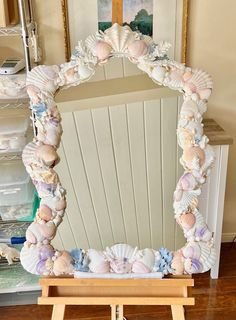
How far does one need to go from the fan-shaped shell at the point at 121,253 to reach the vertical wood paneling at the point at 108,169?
0.10 m

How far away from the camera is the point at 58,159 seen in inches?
52.5

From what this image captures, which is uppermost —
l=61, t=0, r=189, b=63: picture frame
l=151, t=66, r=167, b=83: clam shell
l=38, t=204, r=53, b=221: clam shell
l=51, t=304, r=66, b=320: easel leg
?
l=61, t=0, r=189, b=63: picture frame

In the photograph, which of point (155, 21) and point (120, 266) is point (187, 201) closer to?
point (120, 266)

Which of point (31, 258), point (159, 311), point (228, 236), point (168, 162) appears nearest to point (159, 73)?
point (168, 162)

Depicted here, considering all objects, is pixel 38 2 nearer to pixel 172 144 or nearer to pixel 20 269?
pixel 172 144

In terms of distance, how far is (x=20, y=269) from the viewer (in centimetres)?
185

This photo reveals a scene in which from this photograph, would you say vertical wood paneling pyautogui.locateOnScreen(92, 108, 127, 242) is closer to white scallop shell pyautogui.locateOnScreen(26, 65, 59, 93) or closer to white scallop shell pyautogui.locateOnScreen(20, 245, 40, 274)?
white scallop shell pyautogui.locateOnScreen(26, 65, 59, 93)

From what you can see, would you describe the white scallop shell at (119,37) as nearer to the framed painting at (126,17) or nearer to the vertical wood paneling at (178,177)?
the vertical wood paneling at (178,177)

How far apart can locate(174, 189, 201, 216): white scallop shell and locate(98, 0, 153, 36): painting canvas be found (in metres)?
0.69

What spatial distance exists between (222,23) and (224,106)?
0.34 metres

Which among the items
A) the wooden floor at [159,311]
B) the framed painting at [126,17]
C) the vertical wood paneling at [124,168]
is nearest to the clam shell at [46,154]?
the vertical wood paneling at [124,168]

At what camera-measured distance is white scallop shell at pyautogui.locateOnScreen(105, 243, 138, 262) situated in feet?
4.30

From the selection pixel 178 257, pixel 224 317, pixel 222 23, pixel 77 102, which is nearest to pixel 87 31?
pixel 77 102

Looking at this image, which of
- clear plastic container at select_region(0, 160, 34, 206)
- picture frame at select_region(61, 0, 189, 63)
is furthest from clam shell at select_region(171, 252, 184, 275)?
picture frame at select_region(61, 0, 189, 63)
